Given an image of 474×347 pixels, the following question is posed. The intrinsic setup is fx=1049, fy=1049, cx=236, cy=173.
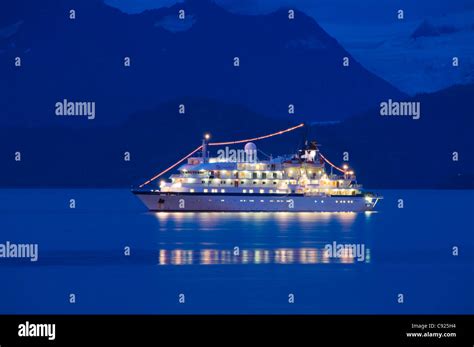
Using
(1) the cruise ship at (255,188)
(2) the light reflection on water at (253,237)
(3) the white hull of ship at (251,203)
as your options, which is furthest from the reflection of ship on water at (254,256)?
(3) the white hull of ship at (251,203)

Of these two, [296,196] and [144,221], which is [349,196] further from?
[144,221]

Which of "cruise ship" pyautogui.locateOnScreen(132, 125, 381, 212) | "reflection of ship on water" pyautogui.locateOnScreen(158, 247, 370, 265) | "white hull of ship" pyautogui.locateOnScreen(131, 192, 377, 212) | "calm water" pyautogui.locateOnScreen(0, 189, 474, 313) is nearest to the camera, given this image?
"calm water" pyautogui.locateOnScreen(0, 189, 474, 313)

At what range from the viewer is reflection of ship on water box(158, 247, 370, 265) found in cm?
4938

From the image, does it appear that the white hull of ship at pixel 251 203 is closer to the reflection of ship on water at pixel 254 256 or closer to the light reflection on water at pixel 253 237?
the light reflection on water at pixel 253 237

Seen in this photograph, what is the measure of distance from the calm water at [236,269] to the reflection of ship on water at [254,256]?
0.06m

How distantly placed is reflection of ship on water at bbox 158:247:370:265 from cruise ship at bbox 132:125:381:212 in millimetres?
30799

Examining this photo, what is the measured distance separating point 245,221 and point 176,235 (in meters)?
15.5

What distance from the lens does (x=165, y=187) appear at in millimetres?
87625

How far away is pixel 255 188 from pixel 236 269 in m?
42.4
